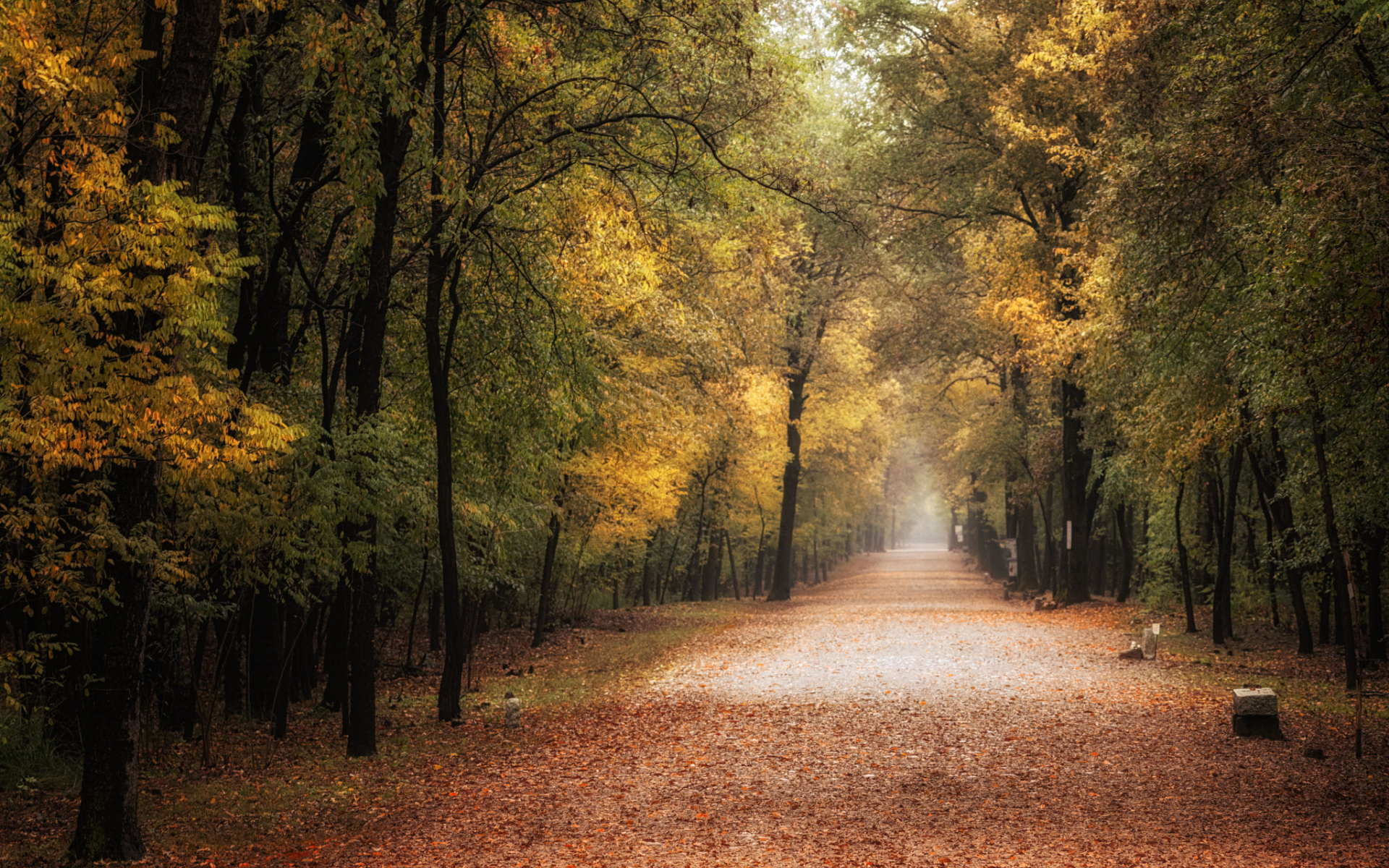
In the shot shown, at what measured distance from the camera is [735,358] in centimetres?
2094

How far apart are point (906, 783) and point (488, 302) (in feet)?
22.4

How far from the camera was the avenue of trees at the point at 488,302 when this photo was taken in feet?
22.1

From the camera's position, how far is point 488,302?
1156 cm

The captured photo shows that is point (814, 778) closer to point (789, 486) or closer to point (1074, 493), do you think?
point (1074, 493)

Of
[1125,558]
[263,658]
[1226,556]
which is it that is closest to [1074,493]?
[1125,558]

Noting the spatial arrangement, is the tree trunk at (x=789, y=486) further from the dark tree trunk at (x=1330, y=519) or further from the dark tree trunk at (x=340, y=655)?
the dark tree trunk at (x=340, y=655)

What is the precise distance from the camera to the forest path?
6.87m

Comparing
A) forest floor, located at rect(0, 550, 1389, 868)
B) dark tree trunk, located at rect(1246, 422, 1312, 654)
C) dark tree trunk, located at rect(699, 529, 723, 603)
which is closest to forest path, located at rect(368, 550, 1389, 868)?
forest floor, located at rect(0, 550, 1389, 868)

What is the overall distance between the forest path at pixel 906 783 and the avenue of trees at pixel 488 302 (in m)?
2.12

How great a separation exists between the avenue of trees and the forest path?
212 centimetres

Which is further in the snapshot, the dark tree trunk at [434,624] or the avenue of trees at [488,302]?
the dark tree trunk at [434,624]

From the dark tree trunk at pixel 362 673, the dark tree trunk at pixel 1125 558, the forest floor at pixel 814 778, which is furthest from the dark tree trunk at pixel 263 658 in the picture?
the dark tree trunk at pixel 1125 558

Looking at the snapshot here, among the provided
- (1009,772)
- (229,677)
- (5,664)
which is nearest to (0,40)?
(5,664)

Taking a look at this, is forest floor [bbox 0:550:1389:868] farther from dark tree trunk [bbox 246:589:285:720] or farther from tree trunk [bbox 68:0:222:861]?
dark tree trunk [bbox 246:589:285:720]
